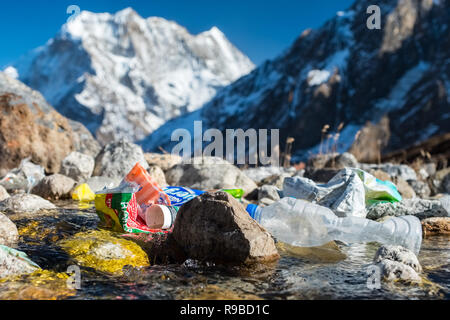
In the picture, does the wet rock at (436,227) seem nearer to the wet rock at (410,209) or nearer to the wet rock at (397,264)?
the wet rock at (410,209)

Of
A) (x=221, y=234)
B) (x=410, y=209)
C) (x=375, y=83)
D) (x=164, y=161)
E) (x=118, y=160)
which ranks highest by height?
(x=375, y=83)

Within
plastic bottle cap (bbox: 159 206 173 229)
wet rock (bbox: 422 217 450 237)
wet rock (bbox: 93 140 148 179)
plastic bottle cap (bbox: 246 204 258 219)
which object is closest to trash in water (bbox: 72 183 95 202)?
wet rock (bbox: 93 140 148 179)

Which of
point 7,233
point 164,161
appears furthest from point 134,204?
point 164,161

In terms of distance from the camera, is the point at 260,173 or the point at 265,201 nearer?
the point at 265,201

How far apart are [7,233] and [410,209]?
13.7 feet

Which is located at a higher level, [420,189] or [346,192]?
[420,189]

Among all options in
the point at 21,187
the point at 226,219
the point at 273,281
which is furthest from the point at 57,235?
the point at 21,187

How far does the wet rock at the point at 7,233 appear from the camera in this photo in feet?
9.88

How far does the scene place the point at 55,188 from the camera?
585 centimetres

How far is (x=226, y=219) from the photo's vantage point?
8.95ft

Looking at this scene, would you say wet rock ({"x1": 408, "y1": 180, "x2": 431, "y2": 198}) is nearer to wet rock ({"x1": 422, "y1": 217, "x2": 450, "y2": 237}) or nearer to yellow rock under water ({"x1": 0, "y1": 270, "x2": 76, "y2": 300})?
wet rock ({"x1": 422, "y1": 217, "x2": 450, "y2": 237})

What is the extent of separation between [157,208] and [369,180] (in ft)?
8.71

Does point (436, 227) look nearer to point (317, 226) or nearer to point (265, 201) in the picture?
point (317, 226)
